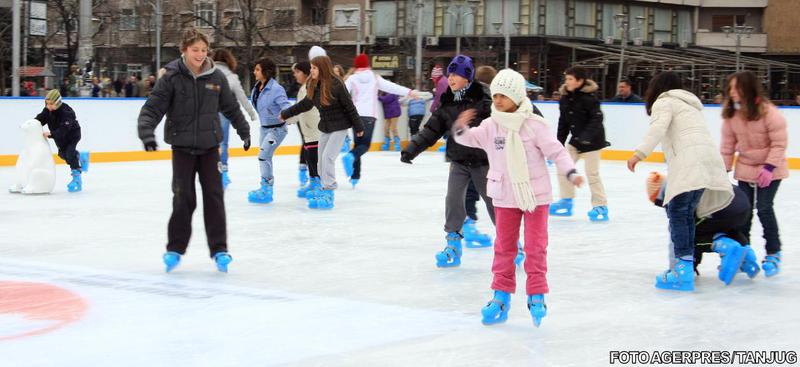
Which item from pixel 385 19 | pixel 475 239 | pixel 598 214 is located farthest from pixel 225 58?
pixel 385 19

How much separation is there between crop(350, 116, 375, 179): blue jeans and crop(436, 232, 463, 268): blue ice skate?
4.82 m

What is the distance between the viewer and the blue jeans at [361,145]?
11.6m

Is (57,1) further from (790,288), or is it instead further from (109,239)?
(790,288)

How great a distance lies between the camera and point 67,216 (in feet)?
30.1

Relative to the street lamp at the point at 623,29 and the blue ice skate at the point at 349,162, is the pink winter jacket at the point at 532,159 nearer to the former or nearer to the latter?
the blue ice skate at the point at 349,162

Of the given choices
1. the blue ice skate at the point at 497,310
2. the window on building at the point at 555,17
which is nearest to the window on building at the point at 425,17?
the window on building at the point at 555,17

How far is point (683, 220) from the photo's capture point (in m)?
5.78

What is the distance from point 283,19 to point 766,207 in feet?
100

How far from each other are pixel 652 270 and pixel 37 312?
140 inches

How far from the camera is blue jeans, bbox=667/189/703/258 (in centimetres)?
576

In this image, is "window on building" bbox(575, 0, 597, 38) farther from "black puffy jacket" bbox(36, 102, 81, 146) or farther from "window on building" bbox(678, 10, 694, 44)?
"black puffy jacket" bbox(36, 102, 81, 146)

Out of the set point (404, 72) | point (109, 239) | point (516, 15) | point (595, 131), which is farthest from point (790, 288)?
point (516, 15)

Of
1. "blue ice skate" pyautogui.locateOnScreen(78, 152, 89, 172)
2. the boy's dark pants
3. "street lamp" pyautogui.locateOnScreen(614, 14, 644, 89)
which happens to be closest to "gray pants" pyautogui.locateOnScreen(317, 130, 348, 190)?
"blue ice skate" pyautogui.locateOnScreen(78, 152, 89, 172)

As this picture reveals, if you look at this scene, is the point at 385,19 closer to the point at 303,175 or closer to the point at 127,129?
the point at 127,129
